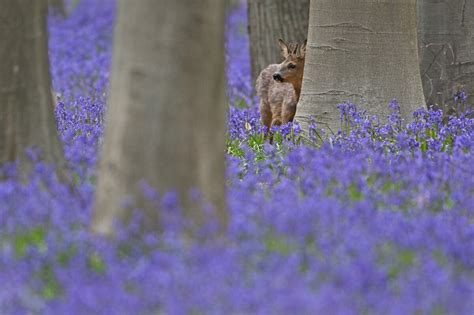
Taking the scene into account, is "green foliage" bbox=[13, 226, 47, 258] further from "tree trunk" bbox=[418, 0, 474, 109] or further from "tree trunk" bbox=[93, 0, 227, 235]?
"tree trunk" bbox=[418, 0, 474, 109]

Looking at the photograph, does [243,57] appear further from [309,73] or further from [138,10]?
[138,10]

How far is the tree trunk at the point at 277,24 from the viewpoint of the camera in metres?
12.6

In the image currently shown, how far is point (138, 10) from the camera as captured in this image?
17.4ft

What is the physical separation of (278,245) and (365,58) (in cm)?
430

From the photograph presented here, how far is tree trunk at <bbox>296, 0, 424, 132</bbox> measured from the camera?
9148mm

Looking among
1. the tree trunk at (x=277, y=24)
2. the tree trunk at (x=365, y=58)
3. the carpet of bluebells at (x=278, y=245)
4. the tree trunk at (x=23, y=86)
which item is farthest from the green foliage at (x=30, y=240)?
the tree trunk at (x=277, y=24)

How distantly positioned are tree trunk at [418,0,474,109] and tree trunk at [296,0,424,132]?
880 millimetres

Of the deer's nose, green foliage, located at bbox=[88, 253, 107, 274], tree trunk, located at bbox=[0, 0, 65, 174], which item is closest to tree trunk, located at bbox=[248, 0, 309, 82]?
the deer's nose

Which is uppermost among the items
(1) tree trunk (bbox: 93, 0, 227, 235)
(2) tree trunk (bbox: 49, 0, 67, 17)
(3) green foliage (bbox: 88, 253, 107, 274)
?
(2) tree trunk (bbox: 49, 0, 67, 17)

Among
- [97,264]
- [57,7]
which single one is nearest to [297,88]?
[97,264]

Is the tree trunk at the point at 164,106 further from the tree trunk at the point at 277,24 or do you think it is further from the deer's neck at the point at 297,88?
the tree trunk at the point at 277,24

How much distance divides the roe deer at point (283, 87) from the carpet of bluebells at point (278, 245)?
222 cm

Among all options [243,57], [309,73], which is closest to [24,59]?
[309,73]

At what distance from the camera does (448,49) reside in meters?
10.1
